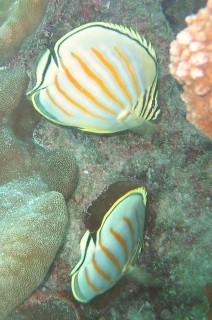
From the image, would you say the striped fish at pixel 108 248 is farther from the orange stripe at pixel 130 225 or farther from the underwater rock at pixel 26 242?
the underwater rock at pixel 26 242

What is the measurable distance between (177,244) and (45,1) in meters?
2.71

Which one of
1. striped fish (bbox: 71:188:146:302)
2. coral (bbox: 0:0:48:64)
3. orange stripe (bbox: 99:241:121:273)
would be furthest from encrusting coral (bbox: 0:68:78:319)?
orange stripe (bbox: 99:241:121:273)

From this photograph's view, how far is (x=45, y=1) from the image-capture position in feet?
11.8

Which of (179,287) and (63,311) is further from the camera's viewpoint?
(179,287)

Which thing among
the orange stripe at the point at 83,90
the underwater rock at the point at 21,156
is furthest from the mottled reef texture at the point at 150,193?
the orange stripe at the point at 83,90

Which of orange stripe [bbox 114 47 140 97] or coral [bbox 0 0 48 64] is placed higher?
orange stripe [bbox 114 47 140 97]

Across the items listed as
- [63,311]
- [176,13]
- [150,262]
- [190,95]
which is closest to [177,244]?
[150,262]

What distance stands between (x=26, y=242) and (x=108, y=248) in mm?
810

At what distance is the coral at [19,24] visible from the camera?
3.56 meters

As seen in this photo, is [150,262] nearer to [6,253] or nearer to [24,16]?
[6,253]

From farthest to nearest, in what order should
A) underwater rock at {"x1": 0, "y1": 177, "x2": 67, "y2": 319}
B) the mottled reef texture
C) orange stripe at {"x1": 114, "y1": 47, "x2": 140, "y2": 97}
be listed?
the mottled reef texture, underwater rock at {"x1": 0, "y1": 177, "x2": 67, "y2": 319}, orange stripe at {"x1": 114, "y1": 47, "x2": 140, "y2": 97}

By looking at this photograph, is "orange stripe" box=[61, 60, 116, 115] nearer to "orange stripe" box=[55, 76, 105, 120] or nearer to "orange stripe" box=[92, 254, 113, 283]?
"orange stripe" box=[55, 76, 105, 120]

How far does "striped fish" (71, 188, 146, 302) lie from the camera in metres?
1.90

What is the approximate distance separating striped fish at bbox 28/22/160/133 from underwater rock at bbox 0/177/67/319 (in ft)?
3.02
